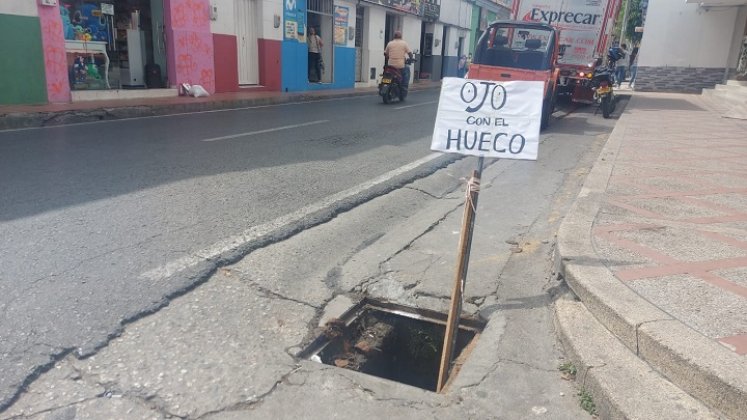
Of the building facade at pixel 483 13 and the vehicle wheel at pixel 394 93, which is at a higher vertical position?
the building facade at pixel 483 13

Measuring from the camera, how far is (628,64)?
2911 centimetres

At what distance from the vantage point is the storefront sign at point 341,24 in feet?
64.5

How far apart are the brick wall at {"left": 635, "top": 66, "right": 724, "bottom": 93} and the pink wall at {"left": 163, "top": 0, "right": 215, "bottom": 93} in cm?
1807

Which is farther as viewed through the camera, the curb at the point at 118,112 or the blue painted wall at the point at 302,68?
the blue painted wall at the point at 302,68

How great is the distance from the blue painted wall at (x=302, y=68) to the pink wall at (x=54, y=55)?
23.3ft

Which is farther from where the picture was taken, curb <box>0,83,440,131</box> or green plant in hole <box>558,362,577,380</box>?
curb <box>0,83,440,131</box>

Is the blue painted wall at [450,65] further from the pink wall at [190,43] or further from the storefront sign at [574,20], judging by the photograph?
the pink wall at [190,43]

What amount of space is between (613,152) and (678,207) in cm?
300

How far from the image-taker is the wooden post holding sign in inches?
129

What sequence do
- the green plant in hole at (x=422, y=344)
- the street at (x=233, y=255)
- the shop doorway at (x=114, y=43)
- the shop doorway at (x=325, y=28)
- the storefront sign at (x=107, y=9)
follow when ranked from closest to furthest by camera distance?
the street at (x=233, y=255) → the green plant in hole at (x=422, y=344) → the shop doorway at (x=114, y=43) → the storefront sign at (x=107, y=9) → the shop doorway at (x=325, y=28)

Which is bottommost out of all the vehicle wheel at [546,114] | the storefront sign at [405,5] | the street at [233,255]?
the street at [233,255]

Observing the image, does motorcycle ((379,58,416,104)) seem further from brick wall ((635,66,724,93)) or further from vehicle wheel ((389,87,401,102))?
brick wall ((635,66,724,93))

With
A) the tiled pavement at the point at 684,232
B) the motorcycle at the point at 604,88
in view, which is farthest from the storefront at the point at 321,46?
the tiled pavement at the point at 684,232

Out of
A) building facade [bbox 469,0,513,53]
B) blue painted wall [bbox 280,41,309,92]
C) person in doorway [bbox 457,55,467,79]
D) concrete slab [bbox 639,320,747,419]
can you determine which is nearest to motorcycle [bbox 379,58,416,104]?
blue painted wall [bbox 280,41,309,92]
